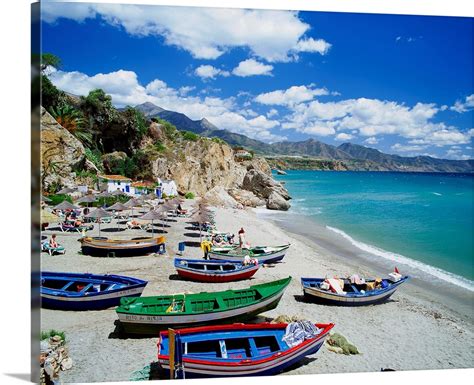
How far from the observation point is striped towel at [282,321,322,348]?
498 centimetres

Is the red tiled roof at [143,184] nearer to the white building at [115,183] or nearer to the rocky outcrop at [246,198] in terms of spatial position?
the white building at [115,183]

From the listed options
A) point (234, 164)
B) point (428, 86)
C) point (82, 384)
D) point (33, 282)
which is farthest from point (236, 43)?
point (234, 164)

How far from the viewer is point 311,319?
652 cm

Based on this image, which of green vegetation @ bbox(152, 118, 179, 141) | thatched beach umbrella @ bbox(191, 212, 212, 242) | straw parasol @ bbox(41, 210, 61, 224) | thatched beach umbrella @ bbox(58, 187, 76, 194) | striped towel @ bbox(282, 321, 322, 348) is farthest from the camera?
green vegetation @ bbox(152, 118, 179, 141)

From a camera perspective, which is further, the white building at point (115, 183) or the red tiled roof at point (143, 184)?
the red tiled roof at point (143, 184)

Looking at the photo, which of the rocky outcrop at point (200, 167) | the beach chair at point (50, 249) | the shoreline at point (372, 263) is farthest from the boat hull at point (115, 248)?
the rocky outcrop at point (200, 167)

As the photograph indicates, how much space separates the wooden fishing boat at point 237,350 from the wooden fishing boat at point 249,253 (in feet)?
11.0

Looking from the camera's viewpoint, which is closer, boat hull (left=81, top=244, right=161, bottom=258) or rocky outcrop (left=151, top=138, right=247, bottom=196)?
boat hull (left=81, top=244, right=161, bottom=258)

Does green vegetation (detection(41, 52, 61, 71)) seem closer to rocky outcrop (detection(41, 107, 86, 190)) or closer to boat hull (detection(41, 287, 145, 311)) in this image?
rocky outcrop (detection(41, 107, 86, 190))

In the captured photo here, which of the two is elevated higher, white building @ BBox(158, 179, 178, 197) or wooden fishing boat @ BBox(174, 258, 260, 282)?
white building @ BBox(158, 179, 178, 197)

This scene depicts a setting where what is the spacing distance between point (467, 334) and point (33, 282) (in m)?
6.68

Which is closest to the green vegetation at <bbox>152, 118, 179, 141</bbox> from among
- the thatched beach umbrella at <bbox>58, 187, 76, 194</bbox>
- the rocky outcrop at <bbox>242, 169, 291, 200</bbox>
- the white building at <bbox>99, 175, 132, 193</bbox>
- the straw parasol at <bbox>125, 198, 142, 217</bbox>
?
the rocky outcrop at <bbox>242, 169, 291, 200</bbox>

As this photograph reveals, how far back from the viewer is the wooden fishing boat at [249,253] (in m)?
8.48

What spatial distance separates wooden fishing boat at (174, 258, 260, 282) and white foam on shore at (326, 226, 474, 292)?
498 cm
